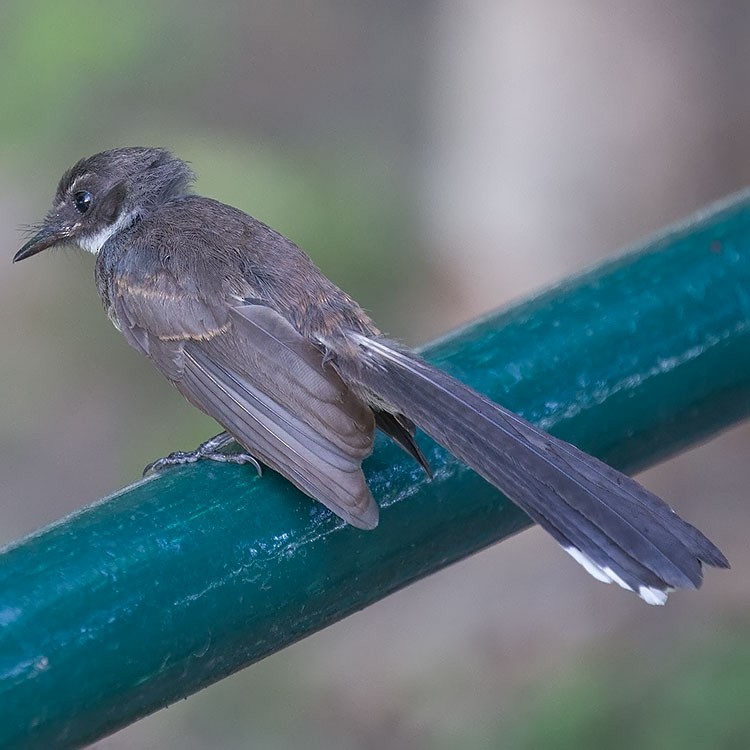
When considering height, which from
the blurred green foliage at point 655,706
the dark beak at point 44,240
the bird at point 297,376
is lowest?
the blurred green foliage at point 655,706

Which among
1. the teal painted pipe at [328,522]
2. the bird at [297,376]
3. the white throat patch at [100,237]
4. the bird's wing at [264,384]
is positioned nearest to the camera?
the teal painted pipe at [328,522]

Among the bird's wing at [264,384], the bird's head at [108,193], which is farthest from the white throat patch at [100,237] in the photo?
the bird's wing at [264,384]

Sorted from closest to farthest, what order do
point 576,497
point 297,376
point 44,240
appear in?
point 576,497 < point 297,376 < point 44,240

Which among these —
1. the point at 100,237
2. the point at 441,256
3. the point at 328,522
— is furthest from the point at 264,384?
the point at 441,256

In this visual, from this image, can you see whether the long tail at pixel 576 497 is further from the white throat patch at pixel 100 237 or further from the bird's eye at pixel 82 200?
the bird's eye at pixel 82 200

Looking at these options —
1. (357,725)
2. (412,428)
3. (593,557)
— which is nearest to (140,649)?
(593,557)

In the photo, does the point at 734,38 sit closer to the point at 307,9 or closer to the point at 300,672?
the point at 300,672

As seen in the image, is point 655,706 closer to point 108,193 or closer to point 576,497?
point 108,193

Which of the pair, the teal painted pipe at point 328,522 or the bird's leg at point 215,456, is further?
the bird's leg at point 215,456
